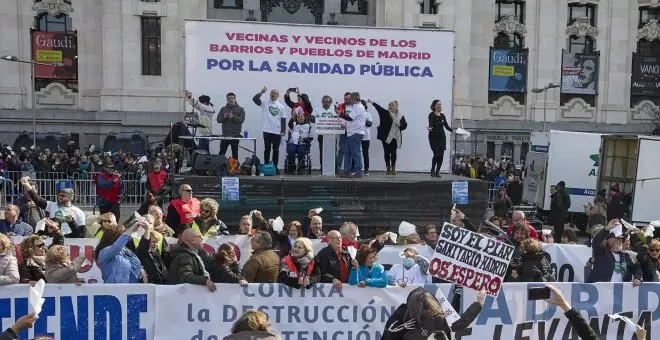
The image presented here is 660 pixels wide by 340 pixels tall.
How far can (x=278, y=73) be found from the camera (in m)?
15.4

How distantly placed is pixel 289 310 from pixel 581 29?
32.4 metres

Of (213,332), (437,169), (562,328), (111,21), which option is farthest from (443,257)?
(111,21)

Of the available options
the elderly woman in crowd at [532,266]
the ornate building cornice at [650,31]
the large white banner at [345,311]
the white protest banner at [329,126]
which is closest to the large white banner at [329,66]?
the white protest banner at [329,126]

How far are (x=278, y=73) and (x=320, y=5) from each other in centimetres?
1971

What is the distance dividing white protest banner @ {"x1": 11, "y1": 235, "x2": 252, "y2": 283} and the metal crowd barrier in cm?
938

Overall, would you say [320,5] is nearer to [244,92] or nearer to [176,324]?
[244,92]

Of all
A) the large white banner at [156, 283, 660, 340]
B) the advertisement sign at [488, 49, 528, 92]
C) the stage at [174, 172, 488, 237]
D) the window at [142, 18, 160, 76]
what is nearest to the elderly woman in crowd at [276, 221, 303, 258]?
the large white banner at [156, 283, 660, 340]

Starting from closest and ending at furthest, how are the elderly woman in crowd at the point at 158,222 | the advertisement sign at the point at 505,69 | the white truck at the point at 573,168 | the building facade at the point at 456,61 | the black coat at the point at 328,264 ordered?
the black coat at the point at 328,264 < the elderly woman in crowd at the point at 158,222 < the white truck at the point at 573,168 < the building facade at the point at 456,61 < the advertisement sign at the point at 505,69

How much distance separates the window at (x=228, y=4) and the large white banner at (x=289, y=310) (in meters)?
27.7

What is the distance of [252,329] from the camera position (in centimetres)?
391

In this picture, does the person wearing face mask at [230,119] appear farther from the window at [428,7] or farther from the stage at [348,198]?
the window at [428,7]

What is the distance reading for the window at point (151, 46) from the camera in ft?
101

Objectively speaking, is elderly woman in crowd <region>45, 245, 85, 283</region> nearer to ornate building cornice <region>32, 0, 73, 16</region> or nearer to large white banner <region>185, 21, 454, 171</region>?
large white banner <region>185, 21, 454, 171</region>

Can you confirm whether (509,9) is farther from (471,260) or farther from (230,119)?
(471,260)
